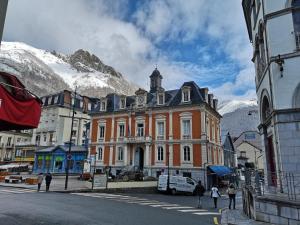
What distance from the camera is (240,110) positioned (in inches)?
3312

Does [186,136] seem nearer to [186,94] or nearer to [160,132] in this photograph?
[160,132]

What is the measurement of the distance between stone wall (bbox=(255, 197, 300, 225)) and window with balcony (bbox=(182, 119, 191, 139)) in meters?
24.0

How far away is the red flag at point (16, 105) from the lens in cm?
511

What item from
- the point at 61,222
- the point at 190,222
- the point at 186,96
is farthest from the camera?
the point at 186,96

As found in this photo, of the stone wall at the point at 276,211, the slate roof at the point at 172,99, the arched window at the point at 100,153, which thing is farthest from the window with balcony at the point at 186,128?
the stone wall at the point at 276,211

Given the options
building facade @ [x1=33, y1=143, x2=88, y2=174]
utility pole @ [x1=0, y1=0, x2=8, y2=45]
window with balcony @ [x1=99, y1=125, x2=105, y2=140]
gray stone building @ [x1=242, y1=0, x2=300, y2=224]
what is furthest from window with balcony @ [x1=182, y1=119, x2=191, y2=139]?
utility pole @ [x1=0, y1=0, x2=8, y2=45]

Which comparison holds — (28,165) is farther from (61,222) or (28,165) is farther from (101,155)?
(61,222)

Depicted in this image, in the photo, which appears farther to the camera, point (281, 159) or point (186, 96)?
point (186, 96)

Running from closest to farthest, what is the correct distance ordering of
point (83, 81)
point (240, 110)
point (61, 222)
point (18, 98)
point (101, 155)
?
point (18, 98) → point (61, 222) → point (101, 155) → point (240, 110) → point (83, 81)

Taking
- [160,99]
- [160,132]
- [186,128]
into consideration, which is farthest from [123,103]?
[186,128]

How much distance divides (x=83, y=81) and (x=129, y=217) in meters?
162

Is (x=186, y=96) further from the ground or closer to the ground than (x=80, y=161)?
further from the ground

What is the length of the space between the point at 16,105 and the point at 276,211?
8930 mm

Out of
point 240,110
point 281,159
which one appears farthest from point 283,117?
point 240,110
